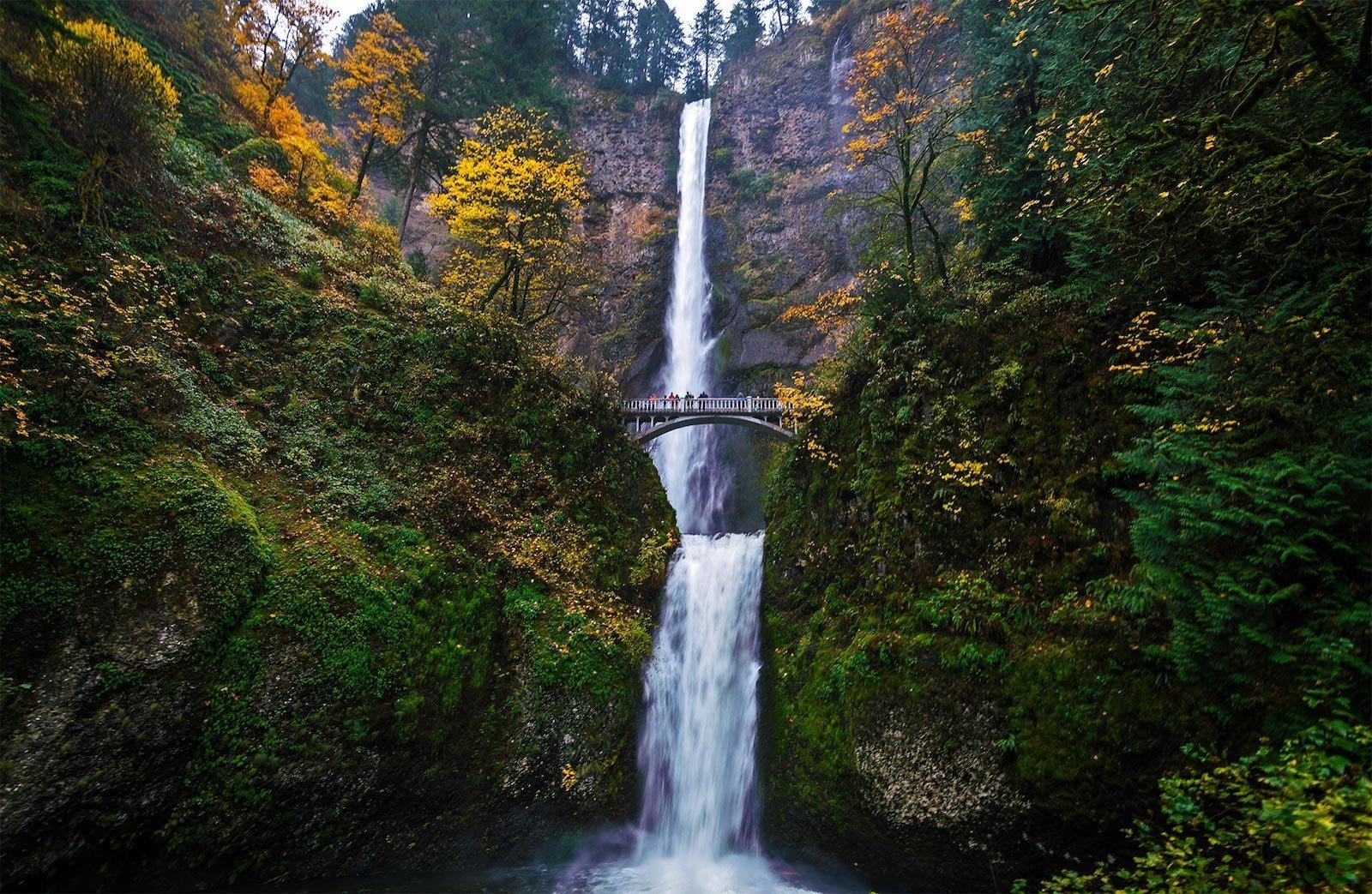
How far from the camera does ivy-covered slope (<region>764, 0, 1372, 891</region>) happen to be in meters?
5.31

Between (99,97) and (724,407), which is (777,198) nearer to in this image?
(724,407)

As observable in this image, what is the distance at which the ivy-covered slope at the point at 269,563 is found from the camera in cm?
660

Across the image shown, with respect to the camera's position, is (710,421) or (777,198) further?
(777,198)

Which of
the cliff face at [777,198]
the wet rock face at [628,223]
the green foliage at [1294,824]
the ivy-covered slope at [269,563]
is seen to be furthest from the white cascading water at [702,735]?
the wet rock face at [628,223]

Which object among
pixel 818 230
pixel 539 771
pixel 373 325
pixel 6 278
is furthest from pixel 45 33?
pixel 818 230

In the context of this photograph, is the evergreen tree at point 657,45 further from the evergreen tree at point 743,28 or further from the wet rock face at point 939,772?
the wet rock face at point 939,772

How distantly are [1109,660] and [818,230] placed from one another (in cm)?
2600

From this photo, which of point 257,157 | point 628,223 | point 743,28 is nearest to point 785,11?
point 743,28

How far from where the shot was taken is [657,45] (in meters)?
40.5

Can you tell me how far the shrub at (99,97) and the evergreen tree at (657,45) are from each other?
35.9 metres

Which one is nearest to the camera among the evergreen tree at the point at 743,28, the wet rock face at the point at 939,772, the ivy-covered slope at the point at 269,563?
the ivy-covered slope at the point at 269,563

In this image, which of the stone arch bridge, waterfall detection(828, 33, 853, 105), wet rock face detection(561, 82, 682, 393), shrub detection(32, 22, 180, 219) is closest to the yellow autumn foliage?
the stone arch bridge

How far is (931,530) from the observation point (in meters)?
9.48

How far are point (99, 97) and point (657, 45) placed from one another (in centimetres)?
3904
